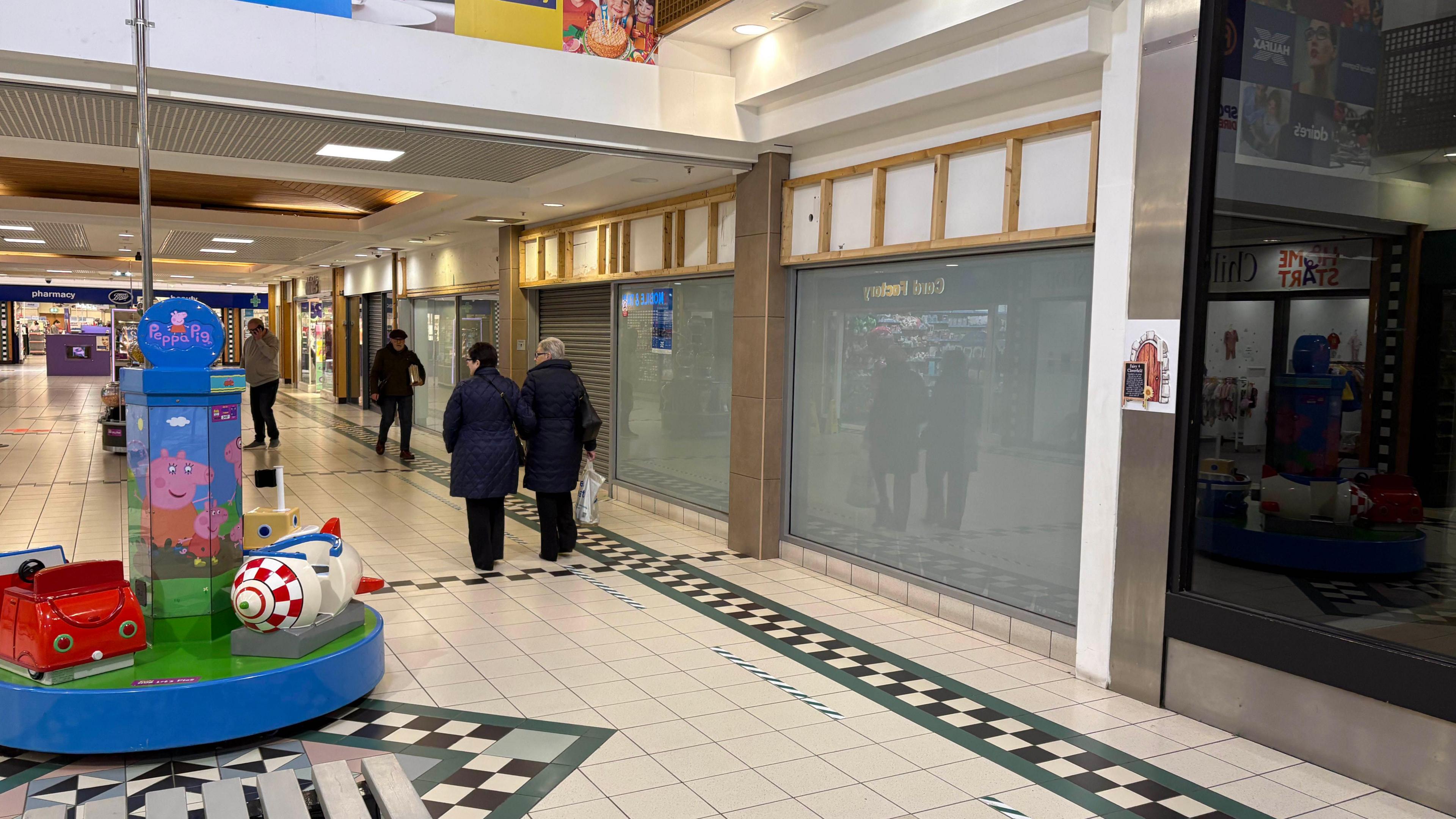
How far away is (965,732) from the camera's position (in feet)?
13.3

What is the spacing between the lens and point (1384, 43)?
12.1 ft

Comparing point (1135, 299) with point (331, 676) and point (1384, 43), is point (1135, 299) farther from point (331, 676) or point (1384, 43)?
point (331, 676)

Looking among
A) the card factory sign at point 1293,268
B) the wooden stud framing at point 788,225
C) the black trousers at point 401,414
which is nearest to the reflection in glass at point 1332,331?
the card factory sign at point 1293,268

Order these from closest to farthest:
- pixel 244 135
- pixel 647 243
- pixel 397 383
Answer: pixel 244 135
pixel 647 243
pixel 397 383

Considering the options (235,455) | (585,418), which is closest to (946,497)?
(585,418)

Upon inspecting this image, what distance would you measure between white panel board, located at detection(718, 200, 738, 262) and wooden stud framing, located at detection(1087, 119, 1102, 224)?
3.31 meters

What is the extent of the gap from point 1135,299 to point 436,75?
393cm

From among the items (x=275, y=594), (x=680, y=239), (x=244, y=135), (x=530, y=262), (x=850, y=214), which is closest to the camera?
(x=275, y=594)

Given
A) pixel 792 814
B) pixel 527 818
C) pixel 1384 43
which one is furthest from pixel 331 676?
pixel 1384 43

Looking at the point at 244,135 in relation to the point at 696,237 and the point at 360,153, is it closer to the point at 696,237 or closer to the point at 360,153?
the point at 360,153

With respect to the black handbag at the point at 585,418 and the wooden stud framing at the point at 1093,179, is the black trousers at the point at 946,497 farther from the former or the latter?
the black handbag at the point at 585,418

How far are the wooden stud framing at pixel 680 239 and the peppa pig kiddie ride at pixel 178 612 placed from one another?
178 inches

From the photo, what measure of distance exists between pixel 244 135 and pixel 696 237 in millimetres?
3410

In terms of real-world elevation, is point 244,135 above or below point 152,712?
above
